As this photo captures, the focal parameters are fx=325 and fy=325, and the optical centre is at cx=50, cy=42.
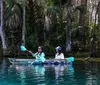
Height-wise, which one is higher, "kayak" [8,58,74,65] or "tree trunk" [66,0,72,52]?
"tree trunk" [66,0,72,52]

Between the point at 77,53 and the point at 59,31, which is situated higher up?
the point at 59,31

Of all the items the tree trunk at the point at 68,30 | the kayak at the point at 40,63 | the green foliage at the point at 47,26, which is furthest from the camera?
the green foliage at the point at 47,26

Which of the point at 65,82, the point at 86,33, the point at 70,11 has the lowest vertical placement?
the point at 65,82

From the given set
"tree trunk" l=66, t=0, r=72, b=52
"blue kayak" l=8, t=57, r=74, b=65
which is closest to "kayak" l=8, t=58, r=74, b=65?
"blue kayak" l=8, t=57, r=74, b=65

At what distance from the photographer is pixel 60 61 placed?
97.2ft

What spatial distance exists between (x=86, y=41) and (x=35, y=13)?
7.71 meters

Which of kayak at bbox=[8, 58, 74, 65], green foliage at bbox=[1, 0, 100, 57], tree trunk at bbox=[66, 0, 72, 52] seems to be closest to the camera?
kayak at bbox=[8, 58, 74, 65]

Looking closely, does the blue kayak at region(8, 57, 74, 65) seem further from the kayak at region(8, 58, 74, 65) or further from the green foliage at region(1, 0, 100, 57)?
the green foliage at region(1, 0, 100, 57)

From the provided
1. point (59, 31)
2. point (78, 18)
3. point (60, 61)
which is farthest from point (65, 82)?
point (78, 18)

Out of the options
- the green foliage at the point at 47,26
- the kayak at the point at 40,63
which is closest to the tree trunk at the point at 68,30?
the green foliage at the point at 47,26

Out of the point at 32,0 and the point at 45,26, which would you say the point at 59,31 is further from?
the point at 32,0

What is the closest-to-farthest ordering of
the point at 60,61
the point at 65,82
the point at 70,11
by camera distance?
the point at 65,82 → the point at 60,61 → the point at 70,11

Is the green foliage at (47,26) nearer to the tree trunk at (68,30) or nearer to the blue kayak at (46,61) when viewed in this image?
the tree trunk at (68,30)

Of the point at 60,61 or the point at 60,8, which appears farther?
the point at 60,8
